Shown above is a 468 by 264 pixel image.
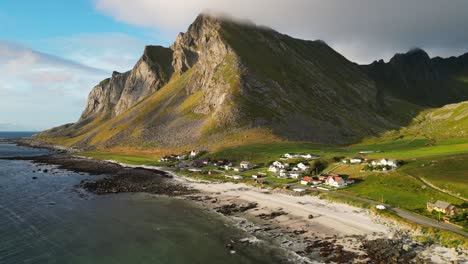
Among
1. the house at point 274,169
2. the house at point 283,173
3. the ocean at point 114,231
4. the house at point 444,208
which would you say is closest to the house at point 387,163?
the house at point 283,173

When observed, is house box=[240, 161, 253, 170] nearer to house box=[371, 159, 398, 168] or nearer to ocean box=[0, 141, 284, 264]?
ocean box=[0, 141, 284, 264]

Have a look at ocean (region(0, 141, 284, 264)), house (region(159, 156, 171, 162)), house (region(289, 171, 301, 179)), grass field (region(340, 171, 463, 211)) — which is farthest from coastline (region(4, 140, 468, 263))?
house (region(159, 156, 171, 162))

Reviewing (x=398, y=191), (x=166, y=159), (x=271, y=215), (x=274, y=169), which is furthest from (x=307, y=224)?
(x=166, y=159)

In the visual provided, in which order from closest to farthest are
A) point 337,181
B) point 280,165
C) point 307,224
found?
point 307,224 < point 337,181 < point 280,165

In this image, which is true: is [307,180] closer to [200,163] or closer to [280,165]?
[280,165]

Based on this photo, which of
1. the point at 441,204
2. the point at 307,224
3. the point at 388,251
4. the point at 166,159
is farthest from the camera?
the point at 166,159

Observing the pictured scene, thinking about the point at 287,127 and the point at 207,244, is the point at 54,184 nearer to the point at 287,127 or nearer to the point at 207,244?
the point at 207,244

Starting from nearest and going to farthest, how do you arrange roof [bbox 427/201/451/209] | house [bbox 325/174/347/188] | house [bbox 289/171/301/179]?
1. roof [bbox 427/201/451/209]
2. house [bbox 325/174/347/188]
3. house [bbox 289/171/301/179]
